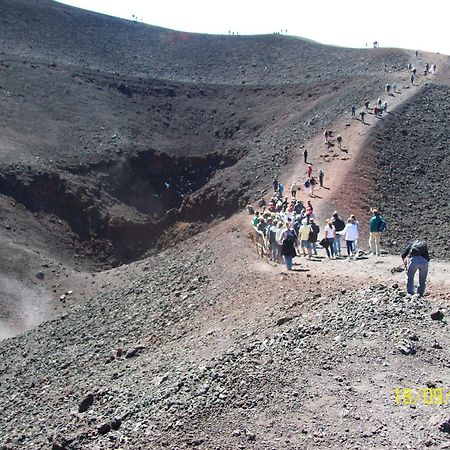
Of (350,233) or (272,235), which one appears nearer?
(350,233)

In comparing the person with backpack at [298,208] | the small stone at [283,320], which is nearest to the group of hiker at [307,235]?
the person with backpack at [298,208]

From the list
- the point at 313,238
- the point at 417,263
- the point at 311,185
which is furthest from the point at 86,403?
the point at 311,185

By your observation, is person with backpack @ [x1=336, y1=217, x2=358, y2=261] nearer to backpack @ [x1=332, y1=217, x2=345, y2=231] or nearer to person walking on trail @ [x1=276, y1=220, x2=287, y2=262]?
backpack @ [x1=332, y1=217, x2=345, y2=231]

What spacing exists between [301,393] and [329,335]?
226cm

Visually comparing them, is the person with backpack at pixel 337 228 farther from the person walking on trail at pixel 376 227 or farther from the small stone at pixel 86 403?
the small stone at pixel 86 403

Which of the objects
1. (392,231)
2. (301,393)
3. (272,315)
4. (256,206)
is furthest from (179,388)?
(256,206)

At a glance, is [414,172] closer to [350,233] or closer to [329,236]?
[329,236]

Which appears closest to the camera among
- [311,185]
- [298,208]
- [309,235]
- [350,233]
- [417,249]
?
[417,249]

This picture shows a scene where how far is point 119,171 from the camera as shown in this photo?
47656 millimetres

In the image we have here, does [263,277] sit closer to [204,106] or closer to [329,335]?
[329,335]
